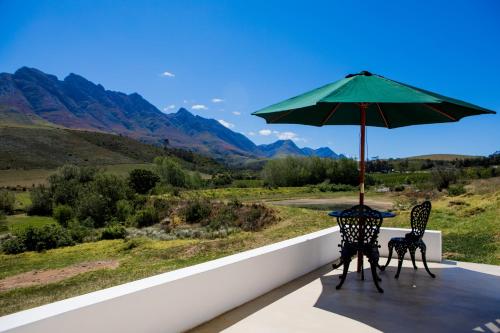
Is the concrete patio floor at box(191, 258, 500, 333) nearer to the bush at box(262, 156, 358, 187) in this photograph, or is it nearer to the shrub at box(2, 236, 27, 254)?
the shrub at box(2, 236, 27, 254)

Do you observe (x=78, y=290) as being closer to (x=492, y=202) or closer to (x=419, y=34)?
(x=419, y=34)

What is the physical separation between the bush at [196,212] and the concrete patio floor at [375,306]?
19.4 metres

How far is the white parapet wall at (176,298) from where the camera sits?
1.84 meters

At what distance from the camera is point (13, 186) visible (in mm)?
43625

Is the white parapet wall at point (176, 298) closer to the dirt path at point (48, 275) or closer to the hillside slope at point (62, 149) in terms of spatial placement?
the dirt path at point (48, 275)

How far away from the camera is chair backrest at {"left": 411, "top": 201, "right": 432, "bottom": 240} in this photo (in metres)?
3.93

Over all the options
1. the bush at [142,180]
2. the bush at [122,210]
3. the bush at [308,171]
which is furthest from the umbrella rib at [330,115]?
the bush at [308,171]

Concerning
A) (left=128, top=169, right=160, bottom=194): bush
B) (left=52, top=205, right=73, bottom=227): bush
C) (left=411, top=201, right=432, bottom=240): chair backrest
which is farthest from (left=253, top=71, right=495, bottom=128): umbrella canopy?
(left=128, top=169, right=160, bottom=194): bush

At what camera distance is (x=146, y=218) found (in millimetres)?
23609

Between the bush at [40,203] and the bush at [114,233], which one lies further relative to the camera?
the bush at [40,203]

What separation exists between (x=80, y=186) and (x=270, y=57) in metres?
20.0

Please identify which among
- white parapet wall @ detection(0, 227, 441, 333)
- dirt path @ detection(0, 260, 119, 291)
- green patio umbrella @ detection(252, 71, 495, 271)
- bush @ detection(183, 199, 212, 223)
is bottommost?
dirt path @ detection(0, 260, 119, 291)

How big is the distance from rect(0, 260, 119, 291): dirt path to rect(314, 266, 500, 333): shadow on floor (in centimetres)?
1035

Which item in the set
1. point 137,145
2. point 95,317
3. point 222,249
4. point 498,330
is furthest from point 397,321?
point 137,145
